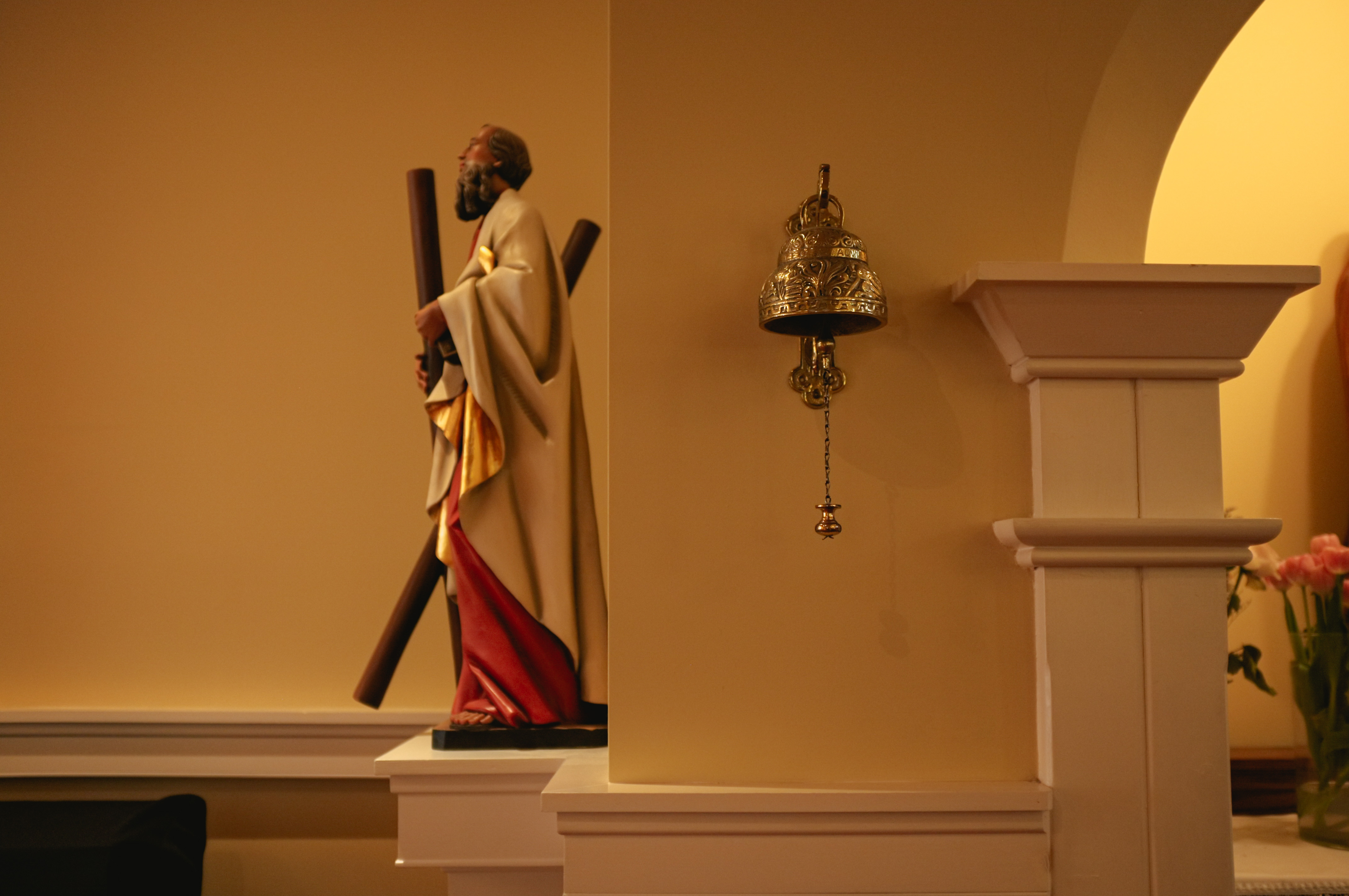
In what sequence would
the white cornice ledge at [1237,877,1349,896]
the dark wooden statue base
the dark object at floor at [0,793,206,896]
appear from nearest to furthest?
the white cornice ledge at [1237,877,1349,896], the dark wooden statue base, the dark object at floor at [0,793,206,896]

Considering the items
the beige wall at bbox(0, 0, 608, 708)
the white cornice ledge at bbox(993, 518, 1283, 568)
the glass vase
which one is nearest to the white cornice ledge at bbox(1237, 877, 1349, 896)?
the glass vase

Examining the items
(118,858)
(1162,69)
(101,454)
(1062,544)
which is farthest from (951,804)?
(101,454)

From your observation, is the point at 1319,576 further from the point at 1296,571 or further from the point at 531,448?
the point at 531,448

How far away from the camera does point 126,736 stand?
3.42m

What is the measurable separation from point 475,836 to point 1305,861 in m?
1.50

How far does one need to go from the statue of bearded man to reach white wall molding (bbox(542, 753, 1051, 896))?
0.64 metres

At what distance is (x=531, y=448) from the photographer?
2.23m

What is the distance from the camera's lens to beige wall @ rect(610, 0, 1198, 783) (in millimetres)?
1622

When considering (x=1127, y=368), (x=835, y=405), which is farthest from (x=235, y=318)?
(x=1127, y=368)

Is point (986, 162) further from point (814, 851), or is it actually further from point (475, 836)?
point (475, 836)

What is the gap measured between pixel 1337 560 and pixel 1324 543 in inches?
2.2

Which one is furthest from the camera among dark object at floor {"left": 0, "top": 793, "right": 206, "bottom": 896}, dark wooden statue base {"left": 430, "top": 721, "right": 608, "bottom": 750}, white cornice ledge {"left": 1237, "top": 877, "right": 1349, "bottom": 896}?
dark object at floor {"left": 0, "top": 793, "right": 206, "bottom": 896}

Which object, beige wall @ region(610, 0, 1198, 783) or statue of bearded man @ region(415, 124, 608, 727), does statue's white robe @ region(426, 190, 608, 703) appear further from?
beige wall @ region(610, 0, 1198, 783)

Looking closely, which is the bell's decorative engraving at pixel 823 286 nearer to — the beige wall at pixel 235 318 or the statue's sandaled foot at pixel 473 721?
the statue's sandaled foot at pixel 473 721
